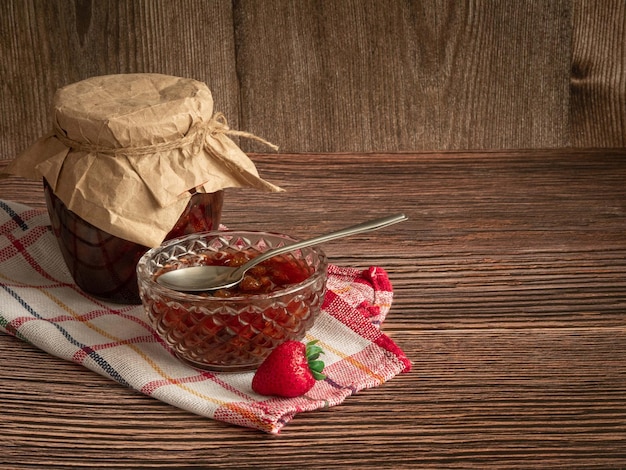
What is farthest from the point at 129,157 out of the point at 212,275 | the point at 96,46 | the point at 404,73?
the point at 404,73

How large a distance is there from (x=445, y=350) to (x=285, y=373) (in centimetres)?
20

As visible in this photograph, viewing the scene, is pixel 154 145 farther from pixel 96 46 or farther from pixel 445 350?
pixel 96 46

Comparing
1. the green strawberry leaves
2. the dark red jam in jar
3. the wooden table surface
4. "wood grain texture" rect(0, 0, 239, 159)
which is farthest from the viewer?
"wood grain texture" rect(0, 0, 239, 159)

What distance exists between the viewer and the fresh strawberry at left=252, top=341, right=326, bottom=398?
2.83 feet

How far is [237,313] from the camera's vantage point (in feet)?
2.94

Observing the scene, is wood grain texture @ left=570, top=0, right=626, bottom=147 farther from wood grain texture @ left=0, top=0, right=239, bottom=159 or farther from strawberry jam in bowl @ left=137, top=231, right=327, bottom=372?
strawberry jam in bowl @ left=137, top=231, right=327, bottom=372

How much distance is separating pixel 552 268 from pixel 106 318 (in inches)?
21.4

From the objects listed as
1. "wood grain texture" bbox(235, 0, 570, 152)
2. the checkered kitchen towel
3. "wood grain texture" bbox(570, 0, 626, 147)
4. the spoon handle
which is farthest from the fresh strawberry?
"wood grain texture" bbox(570, 0, 626, 147)

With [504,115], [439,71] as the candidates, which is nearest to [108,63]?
[439,71]

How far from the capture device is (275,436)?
32.6 inches

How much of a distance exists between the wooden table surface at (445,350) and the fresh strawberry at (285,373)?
0.03m

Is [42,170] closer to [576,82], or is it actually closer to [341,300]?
[341,300]

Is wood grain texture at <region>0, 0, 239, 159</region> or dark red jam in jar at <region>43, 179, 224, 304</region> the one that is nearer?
dark red jam in jar at <region>43, 179, 224, 304</region>

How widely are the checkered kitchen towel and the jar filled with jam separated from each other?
0.19 ft
